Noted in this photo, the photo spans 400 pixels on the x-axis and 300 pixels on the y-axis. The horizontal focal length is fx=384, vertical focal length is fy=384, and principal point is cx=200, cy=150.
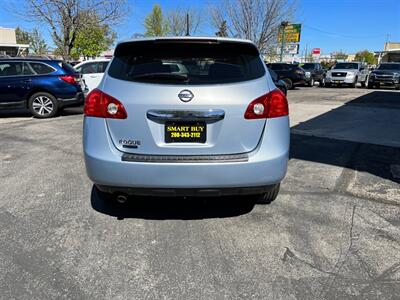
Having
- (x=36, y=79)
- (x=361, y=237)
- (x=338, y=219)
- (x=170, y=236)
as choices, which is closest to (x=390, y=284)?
(x=361, y=237)

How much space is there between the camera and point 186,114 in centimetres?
314

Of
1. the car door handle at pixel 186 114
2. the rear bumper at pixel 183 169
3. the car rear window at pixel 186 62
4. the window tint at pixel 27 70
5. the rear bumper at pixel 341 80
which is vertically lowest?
the rear bumper at pixel 341 80

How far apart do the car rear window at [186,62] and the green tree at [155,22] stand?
54.0m

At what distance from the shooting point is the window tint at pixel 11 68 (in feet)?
34.0

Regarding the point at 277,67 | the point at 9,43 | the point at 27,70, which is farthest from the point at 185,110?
the point at 9,43

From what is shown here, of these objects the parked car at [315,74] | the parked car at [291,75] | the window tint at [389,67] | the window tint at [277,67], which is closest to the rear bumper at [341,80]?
the parked car at [315,74]

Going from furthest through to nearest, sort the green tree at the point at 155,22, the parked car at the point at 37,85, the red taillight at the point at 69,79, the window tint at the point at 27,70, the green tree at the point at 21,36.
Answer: the green tree at the point at 21,36
the green tree at the point at 155,22
the red taillight at the point at 69,79
the window tint at the point at 27,70
the parked car at the point at 37,85

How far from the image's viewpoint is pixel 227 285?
9.18 feet

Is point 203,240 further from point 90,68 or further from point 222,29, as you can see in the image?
point 222,29

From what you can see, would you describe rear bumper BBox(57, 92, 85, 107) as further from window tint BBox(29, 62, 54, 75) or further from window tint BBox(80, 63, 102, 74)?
window tint BBox(80, 63, 102, 74)

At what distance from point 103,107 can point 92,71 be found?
11456 millimetres

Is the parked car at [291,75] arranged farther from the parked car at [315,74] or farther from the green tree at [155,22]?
the green tree at [155,22]

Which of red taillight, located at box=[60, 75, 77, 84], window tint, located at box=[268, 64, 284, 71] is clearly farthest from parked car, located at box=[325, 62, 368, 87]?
red taillight, located at box=[60, 75, 77, 84]

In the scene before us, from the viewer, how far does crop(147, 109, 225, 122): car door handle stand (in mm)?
3137
